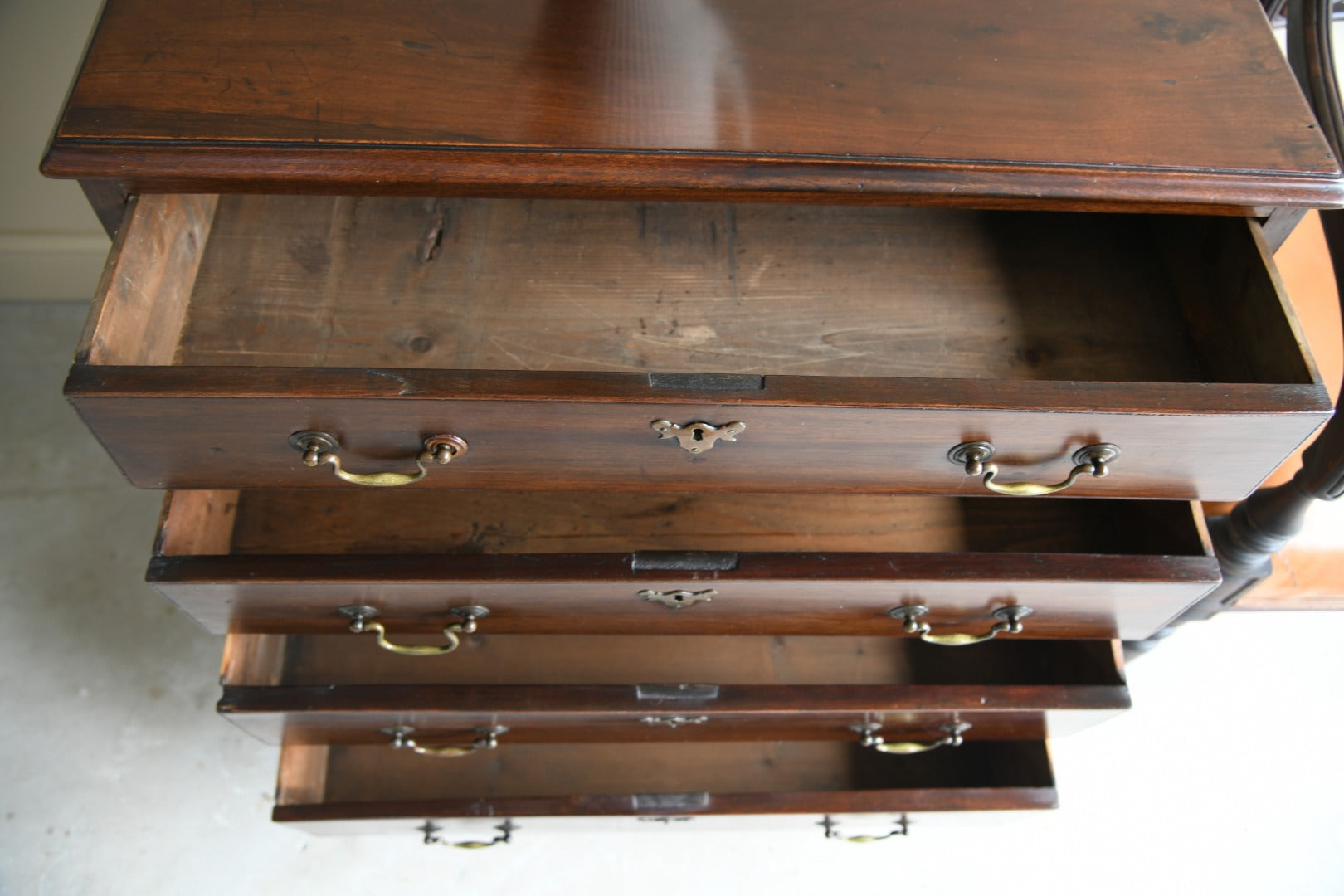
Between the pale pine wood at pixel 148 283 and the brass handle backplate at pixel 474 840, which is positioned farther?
the brass handle backplate at pixel 474 840

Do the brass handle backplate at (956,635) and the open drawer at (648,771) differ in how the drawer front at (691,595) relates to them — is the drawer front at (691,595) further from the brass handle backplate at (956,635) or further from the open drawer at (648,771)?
the open drawer at (648,771)

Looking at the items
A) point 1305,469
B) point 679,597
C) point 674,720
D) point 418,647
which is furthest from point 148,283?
point 1305,469

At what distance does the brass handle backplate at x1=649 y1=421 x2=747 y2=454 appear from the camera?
0.73m

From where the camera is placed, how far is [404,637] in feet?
3.70

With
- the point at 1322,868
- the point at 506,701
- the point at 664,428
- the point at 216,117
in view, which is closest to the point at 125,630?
the point at 506,701

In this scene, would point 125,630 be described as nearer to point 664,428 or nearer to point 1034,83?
point 664,428

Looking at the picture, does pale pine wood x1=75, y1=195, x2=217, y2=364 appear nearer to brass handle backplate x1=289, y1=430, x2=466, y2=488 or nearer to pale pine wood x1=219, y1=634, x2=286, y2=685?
brass handle backplate x1=289, y1=430, x2=466, y2=488

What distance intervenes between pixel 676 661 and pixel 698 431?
45 centimetres

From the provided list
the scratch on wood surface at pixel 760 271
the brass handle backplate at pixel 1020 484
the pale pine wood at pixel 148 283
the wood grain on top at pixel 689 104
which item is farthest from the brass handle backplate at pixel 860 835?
the pale pine wood at pixel 148 283

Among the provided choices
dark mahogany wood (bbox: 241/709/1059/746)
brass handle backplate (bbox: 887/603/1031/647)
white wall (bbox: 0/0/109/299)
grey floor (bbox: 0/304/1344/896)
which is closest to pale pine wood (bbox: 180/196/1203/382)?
brass handle backplate (bbox: 887/603/1031/647)

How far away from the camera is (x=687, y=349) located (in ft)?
2.93

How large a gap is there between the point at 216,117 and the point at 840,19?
1.59 feet

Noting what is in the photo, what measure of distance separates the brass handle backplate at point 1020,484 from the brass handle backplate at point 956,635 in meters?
0.16

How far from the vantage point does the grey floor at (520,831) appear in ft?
4.05
